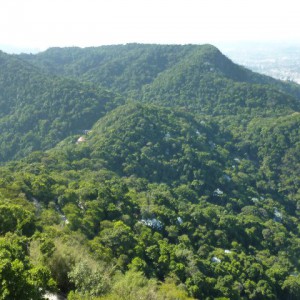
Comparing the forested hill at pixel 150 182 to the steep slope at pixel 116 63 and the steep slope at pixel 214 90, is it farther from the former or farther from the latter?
the steep slope at pixel 116 63

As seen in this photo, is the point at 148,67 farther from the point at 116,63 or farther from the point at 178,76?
the point at 178,76

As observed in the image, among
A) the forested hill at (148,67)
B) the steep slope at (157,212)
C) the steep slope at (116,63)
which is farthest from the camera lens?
the steep slope at (116,63)

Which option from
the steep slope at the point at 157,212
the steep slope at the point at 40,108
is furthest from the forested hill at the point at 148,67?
the steep slope at the point at 157,212

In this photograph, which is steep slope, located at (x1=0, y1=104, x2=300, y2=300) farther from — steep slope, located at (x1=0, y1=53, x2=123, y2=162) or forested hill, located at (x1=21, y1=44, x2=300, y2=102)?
forested hill, located at (x1=21, y1=44, x2=300, y2=102)

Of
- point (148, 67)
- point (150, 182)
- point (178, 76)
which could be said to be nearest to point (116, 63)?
point (148, 67)

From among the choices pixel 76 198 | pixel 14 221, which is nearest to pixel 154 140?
pixel 76 198

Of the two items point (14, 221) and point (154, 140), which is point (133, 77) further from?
point (14, 221)

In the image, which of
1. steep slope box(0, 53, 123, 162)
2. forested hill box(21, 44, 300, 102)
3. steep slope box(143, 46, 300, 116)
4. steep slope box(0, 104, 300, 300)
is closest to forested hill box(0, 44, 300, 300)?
steep slope box(0, 104, 300, 300)

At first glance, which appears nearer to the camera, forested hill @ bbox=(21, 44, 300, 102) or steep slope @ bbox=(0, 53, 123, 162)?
steep slope @ bbox=(0, 53, 123, 162)

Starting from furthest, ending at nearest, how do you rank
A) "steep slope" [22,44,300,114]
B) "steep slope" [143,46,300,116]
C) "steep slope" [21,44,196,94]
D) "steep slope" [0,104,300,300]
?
"steep slope" [21,44,196,94] → "steep slope" [22,44,300,114] → "steep slope" [143,46,300,116] → "steep slope" [0,104,300,300]
